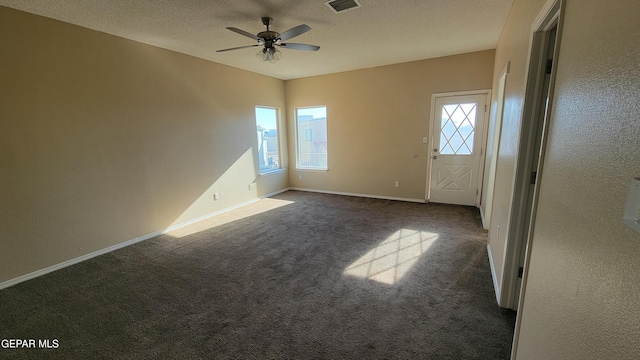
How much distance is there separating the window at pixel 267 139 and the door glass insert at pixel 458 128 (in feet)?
11.8

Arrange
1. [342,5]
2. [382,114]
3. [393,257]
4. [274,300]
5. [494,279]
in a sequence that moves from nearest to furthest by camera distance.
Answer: [274,300], [494,279], [342,5], [393,257], [382,114]

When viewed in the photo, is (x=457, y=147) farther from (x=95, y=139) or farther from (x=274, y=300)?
(x=95, y=139)

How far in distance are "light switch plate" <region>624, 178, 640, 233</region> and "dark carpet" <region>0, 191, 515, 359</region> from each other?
145cm

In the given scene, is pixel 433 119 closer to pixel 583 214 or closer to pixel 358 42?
pixel 358 42

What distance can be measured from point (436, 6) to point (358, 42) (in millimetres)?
1185

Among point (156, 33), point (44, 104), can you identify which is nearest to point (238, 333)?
point (44, 104)

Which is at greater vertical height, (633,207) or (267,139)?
(267,139)

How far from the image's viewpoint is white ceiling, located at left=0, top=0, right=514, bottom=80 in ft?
8.22

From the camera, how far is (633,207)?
0.62 metres

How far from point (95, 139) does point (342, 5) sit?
3.22 metres

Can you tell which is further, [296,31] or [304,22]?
[304,22]

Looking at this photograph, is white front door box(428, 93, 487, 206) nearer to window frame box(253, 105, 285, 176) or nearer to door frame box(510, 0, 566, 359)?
door frame box(510, 0, 566, 359)

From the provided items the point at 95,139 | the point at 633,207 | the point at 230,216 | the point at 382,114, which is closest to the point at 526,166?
the point at 633,207

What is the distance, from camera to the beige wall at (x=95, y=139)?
2.54m
